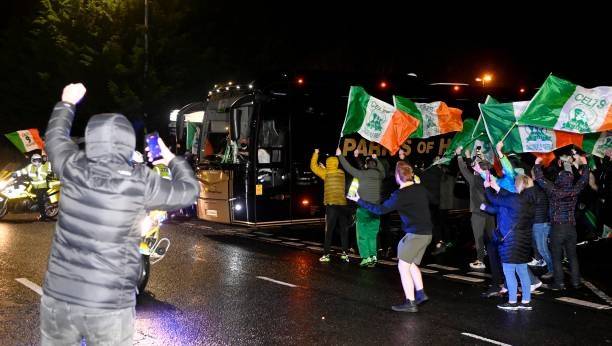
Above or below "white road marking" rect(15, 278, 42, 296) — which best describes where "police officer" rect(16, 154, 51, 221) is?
above

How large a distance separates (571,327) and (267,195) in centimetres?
807

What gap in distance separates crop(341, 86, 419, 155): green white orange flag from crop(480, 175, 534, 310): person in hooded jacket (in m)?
5.33

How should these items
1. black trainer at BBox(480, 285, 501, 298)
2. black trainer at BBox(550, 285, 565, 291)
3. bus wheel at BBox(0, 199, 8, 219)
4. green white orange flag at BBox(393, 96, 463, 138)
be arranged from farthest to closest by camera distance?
bus wheel at BBox(0, 199, 8, 219), green white orange flag at BBox(393, 96, 463, 138), black trainer at BBox(550, 285, 565, 291), black trainer at BBox(480, 285, 501, 298)

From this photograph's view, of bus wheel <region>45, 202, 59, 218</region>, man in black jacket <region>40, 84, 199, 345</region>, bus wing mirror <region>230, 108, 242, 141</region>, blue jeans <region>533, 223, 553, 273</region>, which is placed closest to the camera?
man in black jacket <region>40, 84, 199, 345</region>

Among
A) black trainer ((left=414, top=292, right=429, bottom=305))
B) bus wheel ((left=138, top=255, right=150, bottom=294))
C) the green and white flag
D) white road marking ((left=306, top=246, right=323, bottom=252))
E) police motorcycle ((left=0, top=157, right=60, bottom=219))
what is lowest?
black trainer ((left=414, top=292, right=429, bottom=305))

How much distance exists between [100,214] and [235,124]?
10.5 metres

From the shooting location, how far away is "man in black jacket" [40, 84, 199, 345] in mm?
3123

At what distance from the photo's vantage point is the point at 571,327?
22.3 ft

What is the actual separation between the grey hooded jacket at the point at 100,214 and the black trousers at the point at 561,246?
6.91m

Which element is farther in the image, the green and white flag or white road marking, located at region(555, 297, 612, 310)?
the green and white flag

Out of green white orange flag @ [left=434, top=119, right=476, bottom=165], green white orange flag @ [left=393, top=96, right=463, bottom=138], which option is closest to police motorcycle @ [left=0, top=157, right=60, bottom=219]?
green white orange flag @ [left=393, top=96, right=463, bottom=138]

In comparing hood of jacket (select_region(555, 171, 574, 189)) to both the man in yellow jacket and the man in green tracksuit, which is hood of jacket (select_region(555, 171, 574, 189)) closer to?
the man in green tracksuit

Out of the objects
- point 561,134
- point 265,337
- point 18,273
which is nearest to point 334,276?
point 265,337

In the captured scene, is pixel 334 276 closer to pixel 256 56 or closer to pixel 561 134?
pixel 561 134
